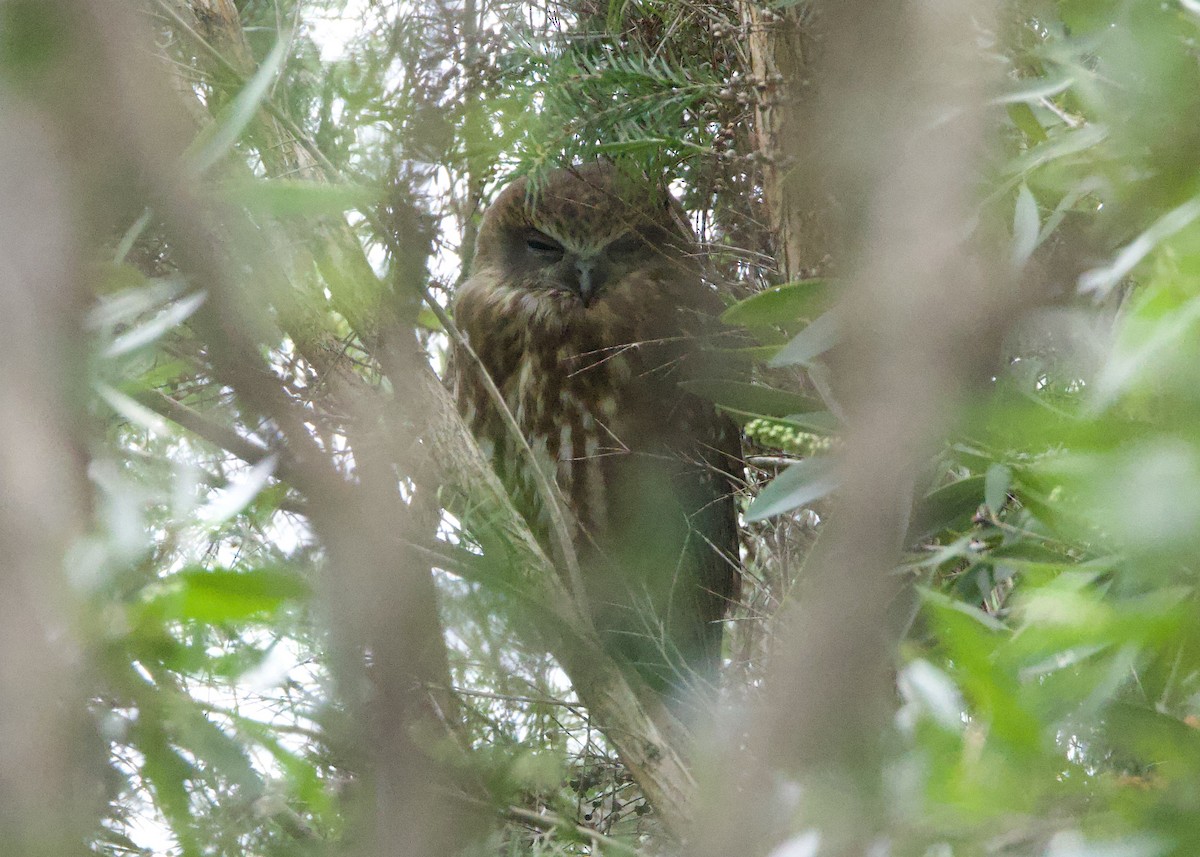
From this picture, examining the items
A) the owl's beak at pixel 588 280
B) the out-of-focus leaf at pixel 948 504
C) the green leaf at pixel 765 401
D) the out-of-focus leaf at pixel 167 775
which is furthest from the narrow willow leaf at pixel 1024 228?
the owl's beak at pixel 588 280

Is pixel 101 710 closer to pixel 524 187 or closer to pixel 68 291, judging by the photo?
pixel 68 291

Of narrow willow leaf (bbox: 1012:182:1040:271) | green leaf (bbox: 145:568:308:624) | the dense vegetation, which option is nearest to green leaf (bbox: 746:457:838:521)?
the dense vegetation

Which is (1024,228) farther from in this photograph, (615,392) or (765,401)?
(615,392)

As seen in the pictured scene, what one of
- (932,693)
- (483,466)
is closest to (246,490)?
(932,693)

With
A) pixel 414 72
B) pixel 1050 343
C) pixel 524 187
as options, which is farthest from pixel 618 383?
pixel 414 72

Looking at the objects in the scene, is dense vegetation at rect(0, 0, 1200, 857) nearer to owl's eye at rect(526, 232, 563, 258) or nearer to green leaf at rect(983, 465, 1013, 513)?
green leaf at rect(983, 465, 1013, 513)

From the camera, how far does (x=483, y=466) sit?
1532 mm

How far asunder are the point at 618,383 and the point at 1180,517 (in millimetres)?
1846

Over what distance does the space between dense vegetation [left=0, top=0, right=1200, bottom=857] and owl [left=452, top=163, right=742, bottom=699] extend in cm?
67

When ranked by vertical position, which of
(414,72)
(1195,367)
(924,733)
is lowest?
(924,733)

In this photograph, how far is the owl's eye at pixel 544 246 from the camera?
270 centimetres

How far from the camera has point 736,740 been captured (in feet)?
2.60

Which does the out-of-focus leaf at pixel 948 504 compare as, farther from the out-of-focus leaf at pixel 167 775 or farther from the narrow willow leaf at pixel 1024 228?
the out-of-focus leaf at pixel 167 775

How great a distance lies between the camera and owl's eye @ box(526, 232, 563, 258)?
2.70 metres
